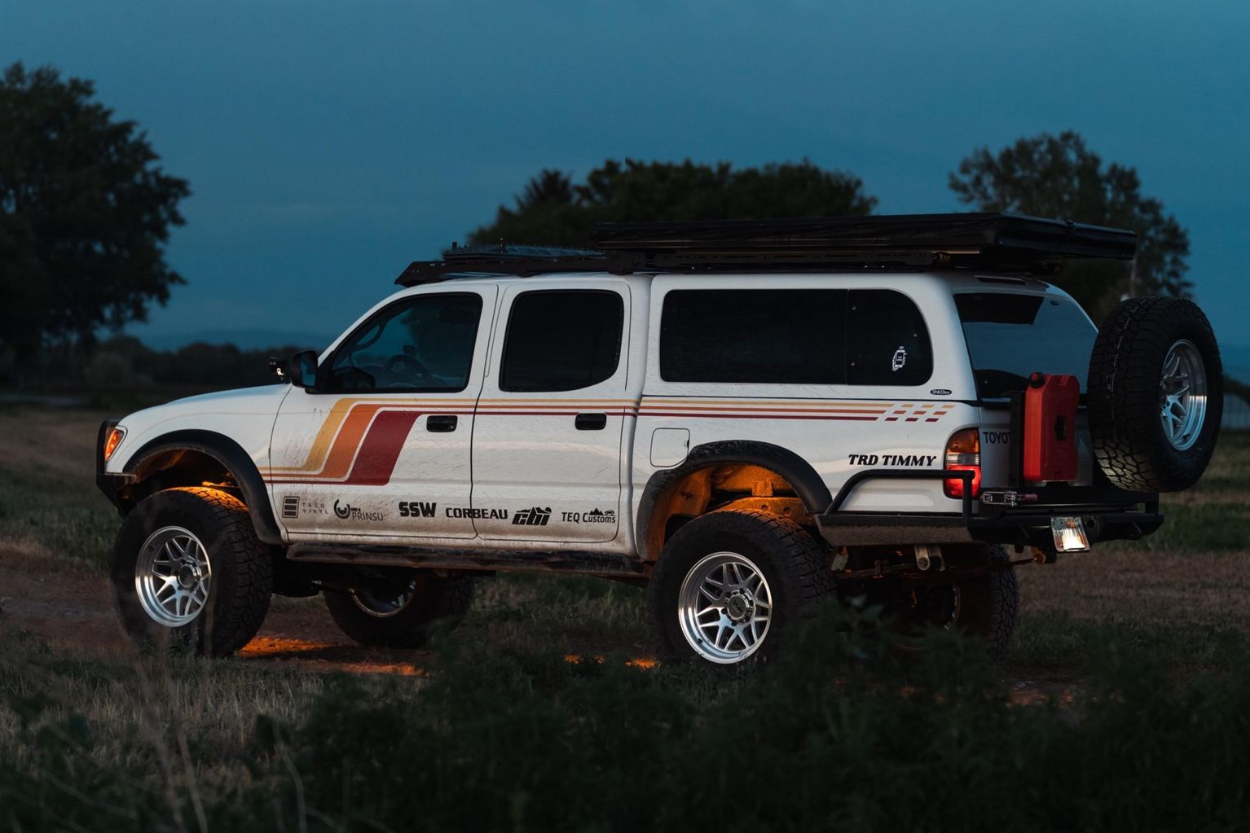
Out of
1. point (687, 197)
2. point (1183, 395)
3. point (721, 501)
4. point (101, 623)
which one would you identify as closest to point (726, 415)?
point (721, 501)

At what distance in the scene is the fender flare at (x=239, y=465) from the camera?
10.2m

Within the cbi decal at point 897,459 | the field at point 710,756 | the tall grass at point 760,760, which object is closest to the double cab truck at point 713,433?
the cbi decal at point 897,459

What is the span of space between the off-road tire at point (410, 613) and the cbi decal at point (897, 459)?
355cm

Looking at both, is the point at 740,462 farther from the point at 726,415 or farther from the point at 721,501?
the point at 721,501

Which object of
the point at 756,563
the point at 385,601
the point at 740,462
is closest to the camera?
the point at 756,563

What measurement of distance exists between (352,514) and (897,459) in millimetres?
3091

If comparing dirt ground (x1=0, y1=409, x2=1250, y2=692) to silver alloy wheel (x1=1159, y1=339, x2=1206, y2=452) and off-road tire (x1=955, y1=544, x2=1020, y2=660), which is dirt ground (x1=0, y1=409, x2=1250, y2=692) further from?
silver alloy wheel (x1=1159, y1=339, x2=1206, y2=452)

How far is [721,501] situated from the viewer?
30.7 ft

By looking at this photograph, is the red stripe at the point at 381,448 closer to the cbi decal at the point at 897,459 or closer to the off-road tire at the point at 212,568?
the off-road tire at the point at 212,568

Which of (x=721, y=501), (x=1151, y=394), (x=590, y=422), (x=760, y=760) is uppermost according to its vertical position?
(x=1151, y=394)

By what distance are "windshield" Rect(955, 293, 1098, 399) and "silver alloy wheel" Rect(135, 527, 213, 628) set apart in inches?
175

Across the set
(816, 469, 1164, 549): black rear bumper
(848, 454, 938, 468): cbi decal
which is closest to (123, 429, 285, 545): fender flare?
(816, 469, 1164, 549): black rear bumper

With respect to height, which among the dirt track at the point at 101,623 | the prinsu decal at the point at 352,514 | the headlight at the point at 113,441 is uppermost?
the headlight at the point at 113,441

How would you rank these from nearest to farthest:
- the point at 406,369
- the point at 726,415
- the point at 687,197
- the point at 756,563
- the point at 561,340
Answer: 1. the point at 756,563
2. the point at 726,415
3. the point at 561,340
4. the point at 406,369
5. the point at 687,197
